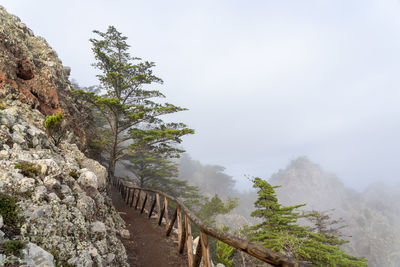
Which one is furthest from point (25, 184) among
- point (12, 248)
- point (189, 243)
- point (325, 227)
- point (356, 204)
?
point (356, 204)

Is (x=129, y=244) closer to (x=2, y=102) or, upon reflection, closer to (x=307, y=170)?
(x=2, y=102)

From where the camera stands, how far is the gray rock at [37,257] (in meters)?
2.56

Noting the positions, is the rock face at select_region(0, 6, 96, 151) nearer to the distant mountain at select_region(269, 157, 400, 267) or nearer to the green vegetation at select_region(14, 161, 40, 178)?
the green vegetation at select_region(14, 161, 40, 178)

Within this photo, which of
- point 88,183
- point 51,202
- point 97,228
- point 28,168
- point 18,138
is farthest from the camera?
point 88,183

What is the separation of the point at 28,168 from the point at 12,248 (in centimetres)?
230

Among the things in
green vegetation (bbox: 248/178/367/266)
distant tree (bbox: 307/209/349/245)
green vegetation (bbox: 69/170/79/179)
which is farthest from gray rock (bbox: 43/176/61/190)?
distant tree (bbox: 307/209/349/245)

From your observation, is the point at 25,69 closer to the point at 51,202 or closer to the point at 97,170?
the point at 97,170

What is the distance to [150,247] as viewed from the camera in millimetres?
6402

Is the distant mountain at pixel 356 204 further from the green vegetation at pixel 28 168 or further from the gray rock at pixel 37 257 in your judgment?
the green vegetation at pixel 28 168

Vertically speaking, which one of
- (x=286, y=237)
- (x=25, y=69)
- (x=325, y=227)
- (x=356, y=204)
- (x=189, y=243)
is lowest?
(x=286, y=237)

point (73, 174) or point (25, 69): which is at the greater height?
point (25, 69)

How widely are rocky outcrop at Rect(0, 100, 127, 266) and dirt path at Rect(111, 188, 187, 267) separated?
881 mm

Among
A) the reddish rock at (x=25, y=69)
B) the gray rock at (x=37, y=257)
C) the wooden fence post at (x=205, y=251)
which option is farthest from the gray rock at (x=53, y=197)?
the reddish rock at (x=25, y=69)

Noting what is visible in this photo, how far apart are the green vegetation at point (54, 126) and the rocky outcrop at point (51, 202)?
748 mm
